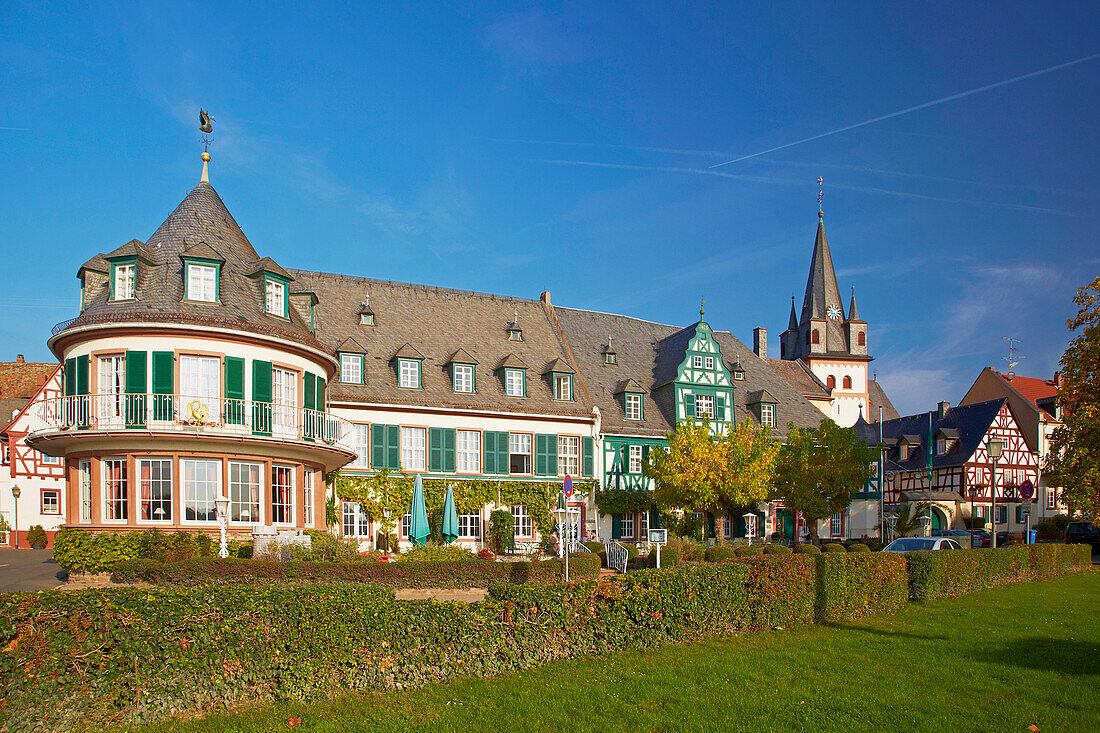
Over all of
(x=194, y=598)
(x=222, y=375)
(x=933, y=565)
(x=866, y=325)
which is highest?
(x=866, y=325)

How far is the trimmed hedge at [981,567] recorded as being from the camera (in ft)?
63.2

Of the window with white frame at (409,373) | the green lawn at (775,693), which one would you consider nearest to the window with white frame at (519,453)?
the window with white frame at (409,373)

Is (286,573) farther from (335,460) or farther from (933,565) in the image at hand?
(933,565)

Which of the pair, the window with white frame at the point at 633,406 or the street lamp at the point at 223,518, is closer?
the street lamp at the point at 223,518

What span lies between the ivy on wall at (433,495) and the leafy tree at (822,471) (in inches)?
391

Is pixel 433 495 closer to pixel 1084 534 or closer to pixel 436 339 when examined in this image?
pixel 436 339

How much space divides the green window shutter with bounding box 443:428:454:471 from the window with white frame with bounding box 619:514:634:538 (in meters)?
8.15

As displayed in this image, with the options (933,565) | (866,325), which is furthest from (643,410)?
(866,325)

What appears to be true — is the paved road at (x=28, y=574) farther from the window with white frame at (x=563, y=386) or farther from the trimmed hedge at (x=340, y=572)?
the window with white frame at (x=563, y=386)

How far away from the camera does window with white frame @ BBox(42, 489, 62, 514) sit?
46.1m

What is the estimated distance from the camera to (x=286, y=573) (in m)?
18.7

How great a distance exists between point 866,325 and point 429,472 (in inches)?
2140

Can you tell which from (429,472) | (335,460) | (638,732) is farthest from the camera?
(429,472)

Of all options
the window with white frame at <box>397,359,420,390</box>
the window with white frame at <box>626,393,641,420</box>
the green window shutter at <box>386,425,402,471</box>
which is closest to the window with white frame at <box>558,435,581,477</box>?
the window with white frame at <box>626,393,641,420</box>
